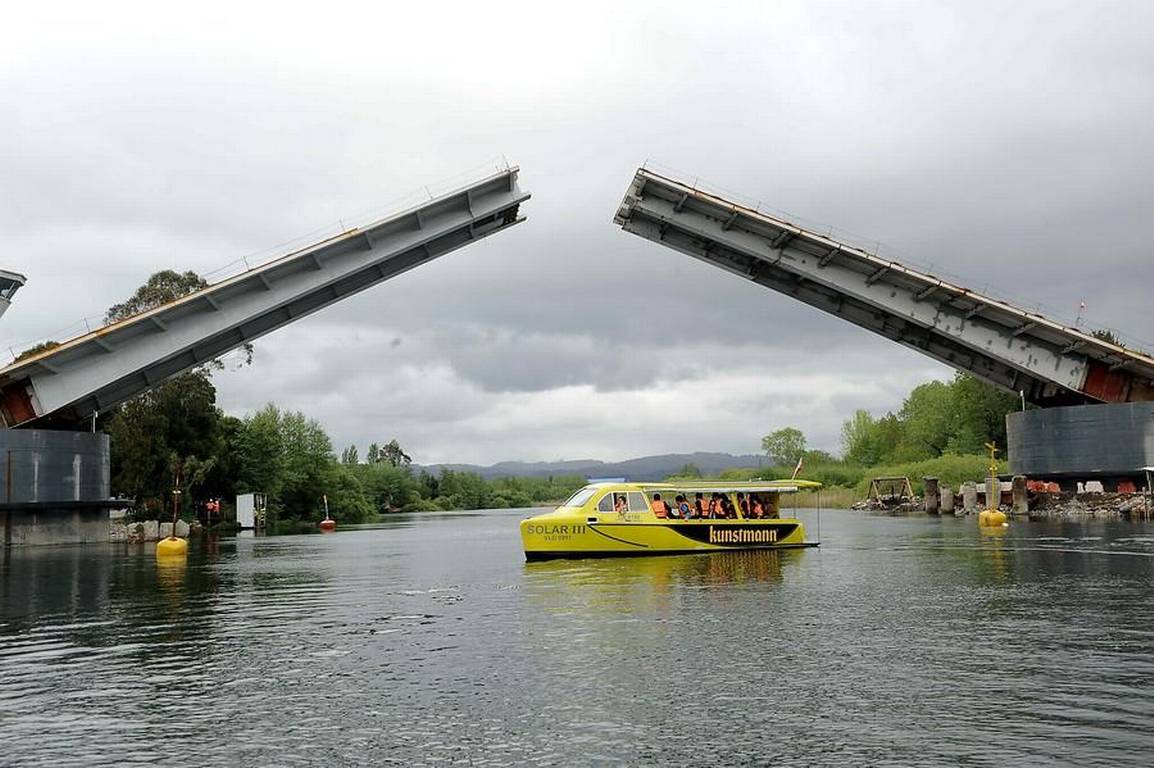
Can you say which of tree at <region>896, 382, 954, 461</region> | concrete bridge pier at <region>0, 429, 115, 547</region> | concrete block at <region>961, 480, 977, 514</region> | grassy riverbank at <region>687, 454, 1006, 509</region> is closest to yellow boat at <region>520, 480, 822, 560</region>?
concrete bridge pier at <region>0, 429, 115, 547</region>

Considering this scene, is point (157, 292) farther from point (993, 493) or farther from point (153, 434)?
point (993, 493)

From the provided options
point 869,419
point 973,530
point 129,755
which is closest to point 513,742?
point 129,755

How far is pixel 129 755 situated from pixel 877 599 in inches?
456

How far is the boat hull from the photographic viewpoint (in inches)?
992

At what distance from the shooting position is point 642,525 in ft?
83.6

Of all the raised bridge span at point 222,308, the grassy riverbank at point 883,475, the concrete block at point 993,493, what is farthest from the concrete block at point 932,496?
the raised bridge span at point 222,308

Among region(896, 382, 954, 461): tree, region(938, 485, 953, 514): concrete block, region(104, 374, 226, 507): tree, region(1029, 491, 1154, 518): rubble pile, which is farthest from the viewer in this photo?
region(896, 382, 954, 461): tree

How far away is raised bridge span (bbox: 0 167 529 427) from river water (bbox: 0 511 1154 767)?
567 inches

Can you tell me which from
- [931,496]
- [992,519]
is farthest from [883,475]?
[992,519]

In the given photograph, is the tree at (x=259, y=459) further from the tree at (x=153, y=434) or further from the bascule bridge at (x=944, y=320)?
the bascule bridge at (x=944, y=320)

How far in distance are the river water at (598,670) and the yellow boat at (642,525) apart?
408 cm

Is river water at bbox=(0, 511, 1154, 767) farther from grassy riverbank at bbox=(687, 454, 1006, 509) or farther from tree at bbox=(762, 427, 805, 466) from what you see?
tree at bbox=(762, 427, 805, 466)

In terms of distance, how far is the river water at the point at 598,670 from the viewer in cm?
760

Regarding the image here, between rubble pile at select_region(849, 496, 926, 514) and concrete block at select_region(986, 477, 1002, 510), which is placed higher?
concrete block at select_region(986, 477, 1002, 510)
